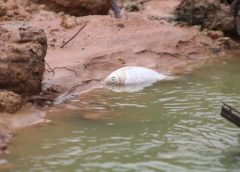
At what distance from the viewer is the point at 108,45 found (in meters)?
9.71

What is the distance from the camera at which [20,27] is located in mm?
6848

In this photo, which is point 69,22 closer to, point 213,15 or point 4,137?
point 213,15

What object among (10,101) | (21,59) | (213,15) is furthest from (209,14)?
(10,101)

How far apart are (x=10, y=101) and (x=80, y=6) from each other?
18.3 feet

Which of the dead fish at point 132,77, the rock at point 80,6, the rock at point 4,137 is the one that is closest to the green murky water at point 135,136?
the rock at point 4,137

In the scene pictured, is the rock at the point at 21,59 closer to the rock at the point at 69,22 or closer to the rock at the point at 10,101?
the rock at the point at 10,101

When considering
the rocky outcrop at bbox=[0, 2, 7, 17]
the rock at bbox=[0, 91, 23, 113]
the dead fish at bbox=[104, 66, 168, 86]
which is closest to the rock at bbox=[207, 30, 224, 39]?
the dead fish at bbox=[104, 66, 168, 86]

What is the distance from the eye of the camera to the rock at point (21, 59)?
253 inches

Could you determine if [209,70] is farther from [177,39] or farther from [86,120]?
[86,120]

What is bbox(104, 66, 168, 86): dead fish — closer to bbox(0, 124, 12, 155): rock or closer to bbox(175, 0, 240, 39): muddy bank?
bbox(0, 124, 12, 155): rock

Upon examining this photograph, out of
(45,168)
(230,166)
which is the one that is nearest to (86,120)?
(45,168)

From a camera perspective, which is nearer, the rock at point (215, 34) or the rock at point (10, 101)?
the rock at point (10, 101)

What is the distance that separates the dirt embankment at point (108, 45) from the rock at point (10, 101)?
0.89 metres

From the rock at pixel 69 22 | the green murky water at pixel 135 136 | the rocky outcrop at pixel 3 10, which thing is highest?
the rocky outcrop at pixel 3 10
